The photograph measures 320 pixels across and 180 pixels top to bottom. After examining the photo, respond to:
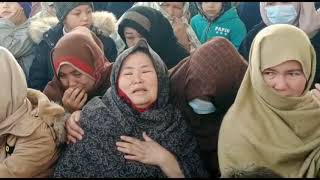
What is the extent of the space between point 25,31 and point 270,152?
2278 millimetres

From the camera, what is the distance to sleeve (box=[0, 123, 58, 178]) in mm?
2273

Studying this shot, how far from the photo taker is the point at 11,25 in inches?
146

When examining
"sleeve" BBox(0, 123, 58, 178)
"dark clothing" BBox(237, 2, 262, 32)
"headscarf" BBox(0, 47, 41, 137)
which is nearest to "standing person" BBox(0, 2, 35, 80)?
"headscarf" BBox(0, 47, 41, 137)

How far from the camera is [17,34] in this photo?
3.70m

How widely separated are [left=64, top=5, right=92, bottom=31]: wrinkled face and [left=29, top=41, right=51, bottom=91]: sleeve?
9.7 inches

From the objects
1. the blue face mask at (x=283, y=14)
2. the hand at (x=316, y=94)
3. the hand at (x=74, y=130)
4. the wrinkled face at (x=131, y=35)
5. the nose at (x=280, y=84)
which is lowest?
the hand at (x=74, y=130)

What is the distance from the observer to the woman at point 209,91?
2432 millimetres

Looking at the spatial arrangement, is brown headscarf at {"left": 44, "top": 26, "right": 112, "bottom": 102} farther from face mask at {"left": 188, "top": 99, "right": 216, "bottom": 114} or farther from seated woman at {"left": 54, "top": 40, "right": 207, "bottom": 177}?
face mask at {"left": 188, "top": 99, "right": 216, "bottom": 114}

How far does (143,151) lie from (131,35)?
1.23 meters

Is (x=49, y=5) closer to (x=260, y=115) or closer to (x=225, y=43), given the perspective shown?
(x=225, y=43)

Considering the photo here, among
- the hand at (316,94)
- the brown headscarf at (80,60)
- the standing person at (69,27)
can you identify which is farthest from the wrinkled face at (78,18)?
the hand at (316,94)

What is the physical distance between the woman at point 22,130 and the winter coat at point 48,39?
3.03 feet

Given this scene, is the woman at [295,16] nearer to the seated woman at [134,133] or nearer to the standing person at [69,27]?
the standing person at [69,27]

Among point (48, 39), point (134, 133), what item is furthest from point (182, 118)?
point (48, 39)
